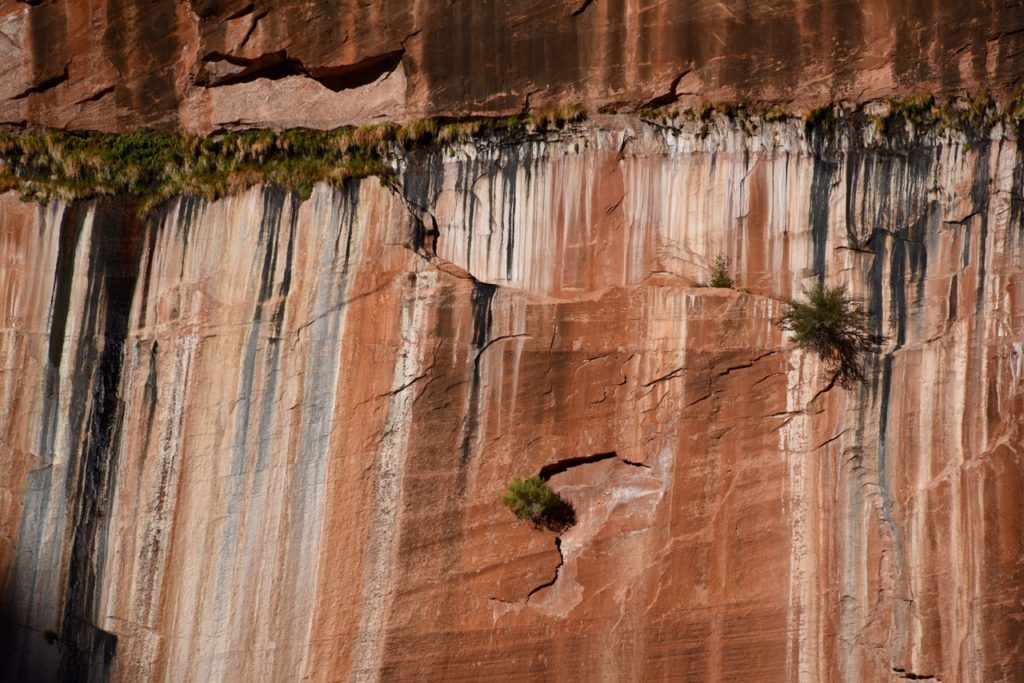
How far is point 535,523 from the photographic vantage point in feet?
30.8

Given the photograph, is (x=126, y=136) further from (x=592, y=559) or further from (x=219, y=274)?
(x=592, y=559)

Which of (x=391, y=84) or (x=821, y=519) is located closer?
(x=821, y=519)

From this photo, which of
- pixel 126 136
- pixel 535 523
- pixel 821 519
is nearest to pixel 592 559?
pixel 535 523

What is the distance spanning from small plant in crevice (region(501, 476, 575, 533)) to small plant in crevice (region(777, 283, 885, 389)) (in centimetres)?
243

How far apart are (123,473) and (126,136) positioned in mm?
3375

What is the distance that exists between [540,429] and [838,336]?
2627mm

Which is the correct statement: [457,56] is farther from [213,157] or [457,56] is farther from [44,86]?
[44,86]

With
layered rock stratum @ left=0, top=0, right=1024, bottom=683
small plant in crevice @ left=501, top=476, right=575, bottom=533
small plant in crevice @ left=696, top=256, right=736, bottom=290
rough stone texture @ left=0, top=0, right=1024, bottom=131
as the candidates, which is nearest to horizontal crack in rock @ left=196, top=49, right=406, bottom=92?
rough stone texture @ left=0, top=0, right=1024, bottom=131

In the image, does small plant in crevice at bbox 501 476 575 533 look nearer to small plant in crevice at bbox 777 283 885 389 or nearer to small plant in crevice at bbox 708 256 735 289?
small plant in crevice at bbox 708 256 735 289

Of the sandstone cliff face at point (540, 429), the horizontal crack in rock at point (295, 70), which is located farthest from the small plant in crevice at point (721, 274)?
the horizontal crack in rock at point (295, 70)

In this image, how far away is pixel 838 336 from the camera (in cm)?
912

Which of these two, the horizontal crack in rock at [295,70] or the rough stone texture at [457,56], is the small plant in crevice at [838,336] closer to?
Result: the rough stone texture at [457,56]

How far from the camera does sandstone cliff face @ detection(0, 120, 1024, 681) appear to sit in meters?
8.99

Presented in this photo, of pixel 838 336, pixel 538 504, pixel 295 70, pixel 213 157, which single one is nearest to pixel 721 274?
pixel 838 336
